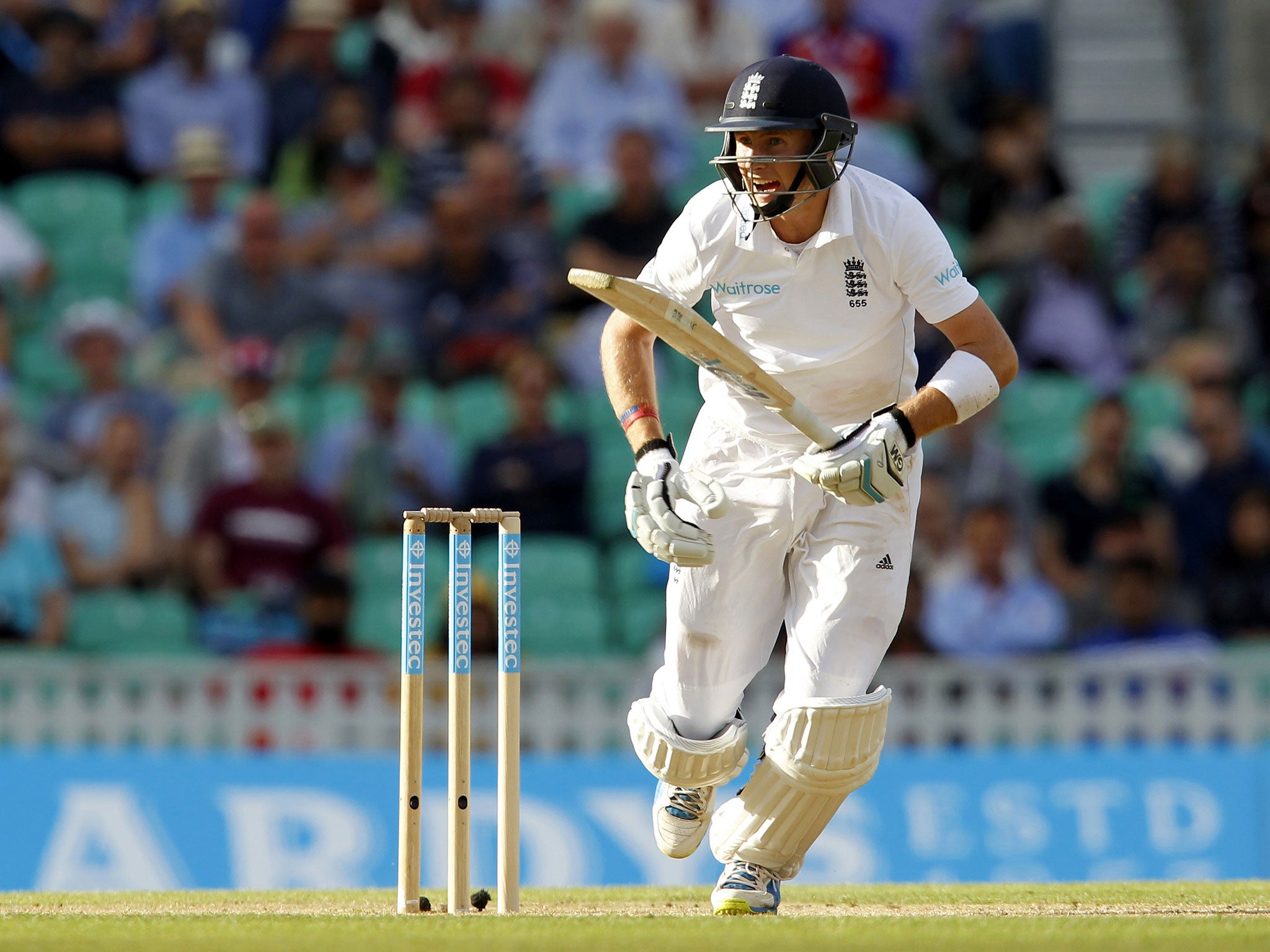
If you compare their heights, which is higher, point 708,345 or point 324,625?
point 708,345

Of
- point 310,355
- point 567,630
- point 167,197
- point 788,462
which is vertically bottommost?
point 567,630

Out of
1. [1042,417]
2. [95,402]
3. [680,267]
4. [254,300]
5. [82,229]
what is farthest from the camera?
[82,229]

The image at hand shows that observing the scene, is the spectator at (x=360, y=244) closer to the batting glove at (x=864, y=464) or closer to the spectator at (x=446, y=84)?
the spectator at (x=446, y=84)

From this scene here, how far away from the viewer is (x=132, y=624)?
8680mm

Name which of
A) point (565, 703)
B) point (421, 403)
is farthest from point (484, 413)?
point (565, 703)

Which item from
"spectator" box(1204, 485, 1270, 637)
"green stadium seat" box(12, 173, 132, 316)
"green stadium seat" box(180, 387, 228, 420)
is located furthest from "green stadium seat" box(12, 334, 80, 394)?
"spectator" box(1204, 485, 1270, 637)

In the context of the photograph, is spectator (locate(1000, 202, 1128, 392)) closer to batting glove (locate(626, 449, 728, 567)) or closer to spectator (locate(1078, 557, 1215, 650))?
spectator (locate(1078, 557, 1215, 650))

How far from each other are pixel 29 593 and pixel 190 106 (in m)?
3.28

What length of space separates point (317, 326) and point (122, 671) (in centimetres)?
257

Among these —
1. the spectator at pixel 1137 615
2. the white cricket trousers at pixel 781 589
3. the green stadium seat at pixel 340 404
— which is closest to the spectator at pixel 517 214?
the green stadium seat at pixel 340 404

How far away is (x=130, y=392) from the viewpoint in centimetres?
957

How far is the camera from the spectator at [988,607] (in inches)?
336

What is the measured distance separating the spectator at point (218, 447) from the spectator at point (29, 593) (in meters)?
0.64

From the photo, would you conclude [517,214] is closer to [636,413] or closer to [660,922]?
[636,413]
